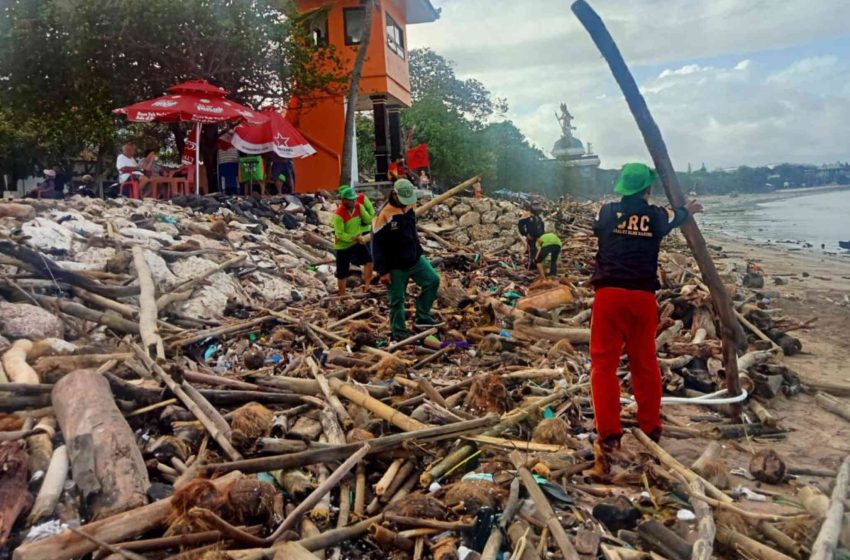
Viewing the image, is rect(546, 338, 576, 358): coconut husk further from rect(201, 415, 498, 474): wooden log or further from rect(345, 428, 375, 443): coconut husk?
rect(345, 428, 375, 443): coconut husk

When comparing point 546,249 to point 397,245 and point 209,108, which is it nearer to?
point 397,245

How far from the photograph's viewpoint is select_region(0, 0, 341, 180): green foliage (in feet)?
56.8

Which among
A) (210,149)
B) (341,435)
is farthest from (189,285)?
(210,149)

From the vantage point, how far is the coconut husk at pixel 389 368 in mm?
6311

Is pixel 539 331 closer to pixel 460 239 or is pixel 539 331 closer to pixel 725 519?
pixel 725 519

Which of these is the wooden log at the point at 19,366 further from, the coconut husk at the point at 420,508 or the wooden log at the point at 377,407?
the coconut husk at the point at 420,508

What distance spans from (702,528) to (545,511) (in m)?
0.81

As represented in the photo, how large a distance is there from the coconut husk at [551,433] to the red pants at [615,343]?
267mm

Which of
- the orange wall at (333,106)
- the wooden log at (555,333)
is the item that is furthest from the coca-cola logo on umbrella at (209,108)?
the wooden log at (555,333)

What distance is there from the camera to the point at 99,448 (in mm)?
3955

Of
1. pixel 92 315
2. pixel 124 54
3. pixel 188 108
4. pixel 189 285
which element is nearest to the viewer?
pixel 92 315

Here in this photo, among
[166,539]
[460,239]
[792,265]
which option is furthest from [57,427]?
[792,265]

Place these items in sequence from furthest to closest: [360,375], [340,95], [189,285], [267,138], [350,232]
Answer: [340,95] < [267,138] < [350,232] < [189,285] < [360,375]

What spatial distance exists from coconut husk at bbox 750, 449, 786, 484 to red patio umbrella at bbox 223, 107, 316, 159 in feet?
47.5
